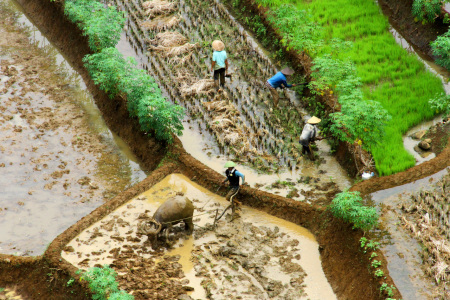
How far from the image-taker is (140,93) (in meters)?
11.2

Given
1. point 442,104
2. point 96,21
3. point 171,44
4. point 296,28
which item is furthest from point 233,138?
point 96,21

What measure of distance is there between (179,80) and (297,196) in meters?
4.93

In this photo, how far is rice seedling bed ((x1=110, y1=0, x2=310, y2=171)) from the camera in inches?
448

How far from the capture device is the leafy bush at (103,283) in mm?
7906

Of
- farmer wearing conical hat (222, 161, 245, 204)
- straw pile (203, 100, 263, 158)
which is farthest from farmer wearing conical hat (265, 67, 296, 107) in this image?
farmer wearing conical hat (222, 161, 245, 204)

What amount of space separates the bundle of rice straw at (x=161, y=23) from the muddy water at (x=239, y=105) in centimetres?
10

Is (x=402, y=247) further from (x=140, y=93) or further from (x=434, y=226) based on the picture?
(x=140, y=93)

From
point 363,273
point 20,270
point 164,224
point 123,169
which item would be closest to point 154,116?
point 123,169

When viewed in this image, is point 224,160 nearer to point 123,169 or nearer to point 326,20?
point 123,169

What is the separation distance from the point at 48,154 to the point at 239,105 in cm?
445

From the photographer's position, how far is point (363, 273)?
815cm

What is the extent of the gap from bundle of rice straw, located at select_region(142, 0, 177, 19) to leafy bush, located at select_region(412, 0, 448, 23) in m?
6.94

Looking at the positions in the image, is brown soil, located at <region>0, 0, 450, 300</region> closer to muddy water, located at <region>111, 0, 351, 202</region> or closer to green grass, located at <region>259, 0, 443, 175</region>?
muddy water, located at <region>111, 0, 351, 202</region>

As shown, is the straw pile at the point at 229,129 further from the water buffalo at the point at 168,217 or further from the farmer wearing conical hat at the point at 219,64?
the water buffalo at the point at 168,217
